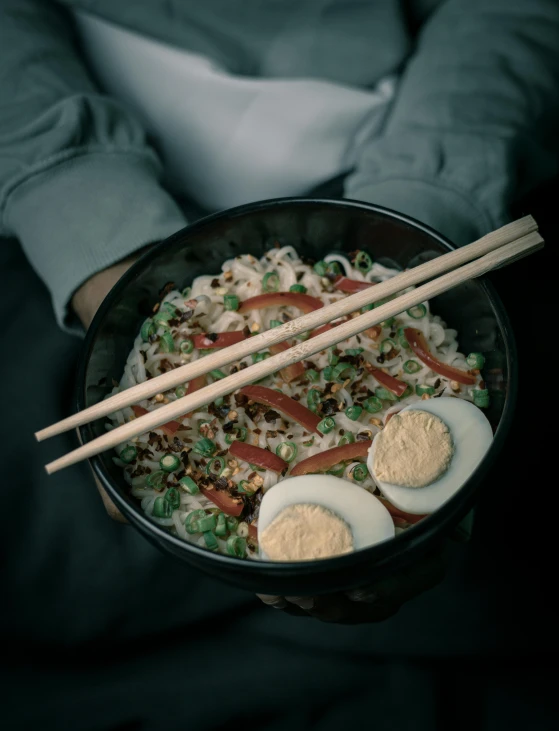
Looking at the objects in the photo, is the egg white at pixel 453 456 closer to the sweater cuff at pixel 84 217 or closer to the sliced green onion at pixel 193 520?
the sliced green onion at pixel 193 520

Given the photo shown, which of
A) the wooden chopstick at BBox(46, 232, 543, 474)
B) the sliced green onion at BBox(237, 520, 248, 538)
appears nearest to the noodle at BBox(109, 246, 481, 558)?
the sliced green onion at BBox(237, 520, 248, 538)

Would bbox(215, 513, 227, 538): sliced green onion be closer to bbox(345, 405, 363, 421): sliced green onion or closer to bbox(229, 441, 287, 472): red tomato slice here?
bbox(229, 441, 287, 472): red tomato slice

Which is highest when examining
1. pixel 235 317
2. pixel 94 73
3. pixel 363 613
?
pixel 94 73

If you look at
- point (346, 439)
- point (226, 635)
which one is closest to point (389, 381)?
point (346, 439)

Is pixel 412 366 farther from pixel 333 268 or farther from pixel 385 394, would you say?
pixel 333 268

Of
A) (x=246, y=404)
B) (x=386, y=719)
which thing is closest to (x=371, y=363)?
(x=246, y=404)

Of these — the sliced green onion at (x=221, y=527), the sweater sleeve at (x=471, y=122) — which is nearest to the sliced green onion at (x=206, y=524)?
the sliced green onion at (x=221, y=527)

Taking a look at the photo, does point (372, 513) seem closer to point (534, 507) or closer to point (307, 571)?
point (307, 571)
